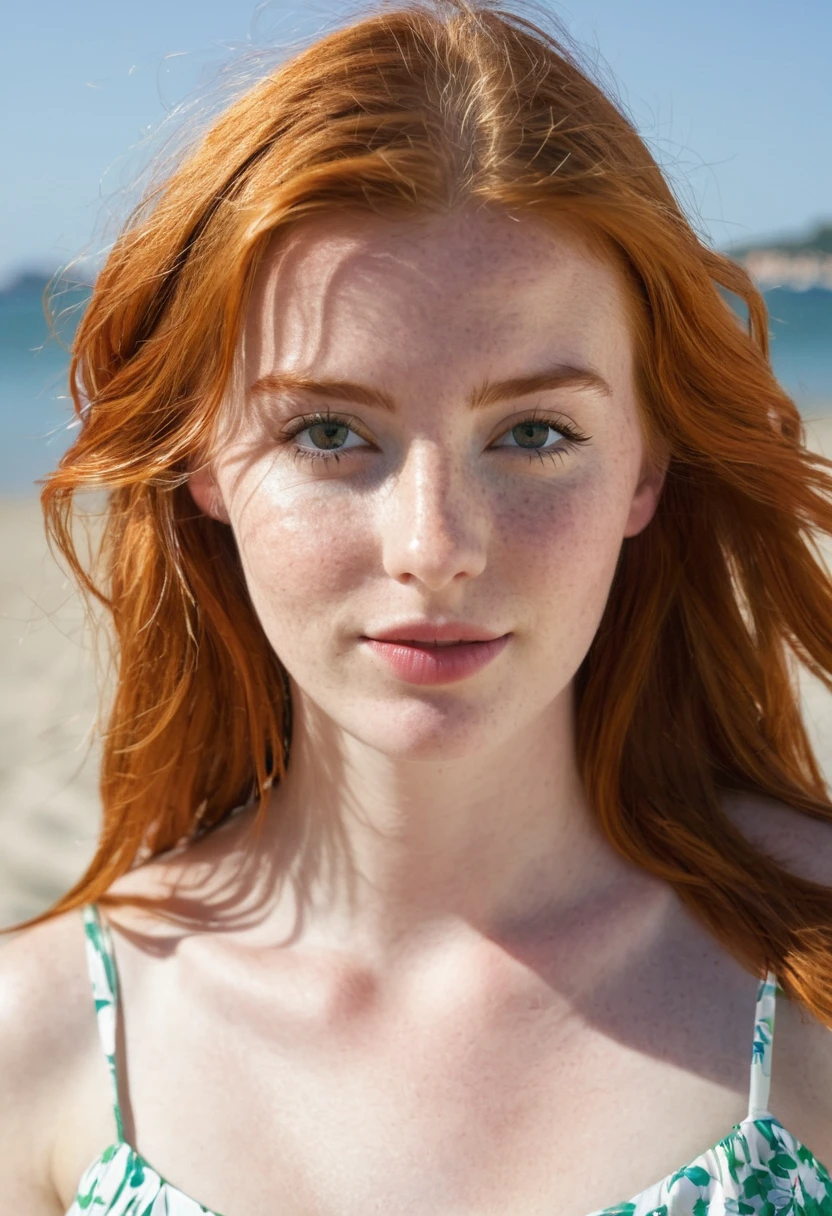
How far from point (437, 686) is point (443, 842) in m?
0.36

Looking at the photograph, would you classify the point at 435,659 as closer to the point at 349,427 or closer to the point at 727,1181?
the point at 349,427

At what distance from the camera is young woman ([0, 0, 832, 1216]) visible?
69.6 inches

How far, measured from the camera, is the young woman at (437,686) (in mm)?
1768

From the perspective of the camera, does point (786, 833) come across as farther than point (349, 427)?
Yes

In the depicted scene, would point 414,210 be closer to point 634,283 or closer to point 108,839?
point 634,283

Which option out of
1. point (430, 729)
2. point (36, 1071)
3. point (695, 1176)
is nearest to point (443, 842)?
point (430, 729)

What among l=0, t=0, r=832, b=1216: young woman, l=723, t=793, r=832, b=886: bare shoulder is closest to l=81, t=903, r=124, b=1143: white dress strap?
l=0, t=0, r=832, b=1216: young woman

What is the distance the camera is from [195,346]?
1944mm

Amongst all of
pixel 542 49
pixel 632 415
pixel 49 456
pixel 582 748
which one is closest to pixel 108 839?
pixel 582 748

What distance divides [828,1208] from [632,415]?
3.37ft

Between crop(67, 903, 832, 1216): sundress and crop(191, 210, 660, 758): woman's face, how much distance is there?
1.80 feet

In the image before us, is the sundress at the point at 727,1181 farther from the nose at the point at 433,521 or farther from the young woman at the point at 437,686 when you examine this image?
the nose at the point at 433,521

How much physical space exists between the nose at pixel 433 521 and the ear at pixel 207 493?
1.25 ft

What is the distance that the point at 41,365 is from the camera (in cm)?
1612
